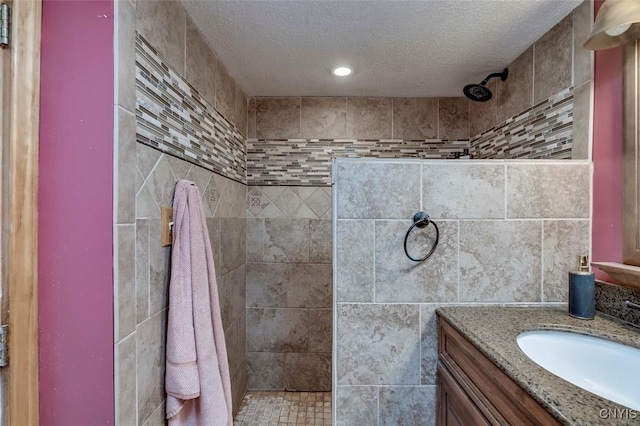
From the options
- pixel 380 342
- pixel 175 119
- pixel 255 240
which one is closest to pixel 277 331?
pixel 255 240

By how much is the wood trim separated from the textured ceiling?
72 cm

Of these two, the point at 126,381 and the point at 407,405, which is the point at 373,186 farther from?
the point at 126,381

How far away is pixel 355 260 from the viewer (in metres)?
1.23

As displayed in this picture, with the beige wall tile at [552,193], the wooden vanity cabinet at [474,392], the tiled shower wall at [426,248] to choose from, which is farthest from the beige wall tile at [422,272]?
the beige wall tile at [552,193]

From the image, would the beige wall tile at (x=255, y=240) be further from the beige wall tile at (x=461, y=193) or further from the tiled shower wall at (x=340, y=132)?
the beige wall tile at (x=461, y=193)

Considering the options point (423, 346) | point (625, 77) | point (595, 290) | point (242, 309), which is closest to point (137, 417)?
point (423, 346)

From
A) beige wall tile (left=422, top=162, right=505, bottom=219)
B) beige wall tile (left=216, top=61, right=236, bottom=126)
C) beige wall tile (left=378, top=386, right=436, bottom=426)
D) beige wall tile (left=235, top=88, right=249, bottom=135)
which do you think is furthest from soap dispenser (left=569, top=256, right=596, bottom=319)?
beige wall tile (left=235, top=88, right=249, bottom=135)

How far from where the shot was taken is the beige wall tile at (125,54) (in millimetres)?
866

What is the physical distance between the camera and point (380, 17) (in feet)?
4.52

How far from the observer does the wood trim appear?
2.45 ft

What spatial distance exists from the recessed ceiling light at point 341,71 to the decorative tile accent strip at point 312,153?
20.1 inches

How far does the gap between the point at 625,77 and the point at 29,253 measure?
1965 mm

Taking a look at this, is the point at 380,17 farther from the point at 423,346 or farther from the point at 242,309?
the point at 242,309

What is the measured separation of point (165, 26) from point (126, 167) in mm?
638
